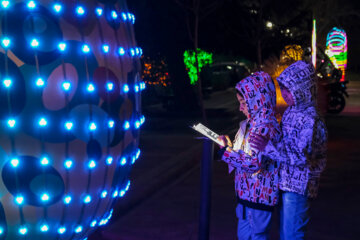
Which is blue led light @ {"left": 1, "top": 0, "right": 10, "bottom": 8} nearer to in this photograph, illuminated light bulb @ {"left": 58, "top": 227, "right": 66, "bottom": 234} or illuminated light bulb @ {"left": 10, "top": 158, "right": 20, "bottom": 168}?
illuminated light bulb @ {"left": 10, "top": 158, "right": 20, "bottom": 168}

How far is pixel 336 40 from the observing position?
24.3 metres

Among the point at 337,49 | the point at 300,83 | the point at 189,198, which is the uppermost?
the point at 337,49

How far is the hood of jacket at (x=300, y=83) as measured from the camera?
11.5ft

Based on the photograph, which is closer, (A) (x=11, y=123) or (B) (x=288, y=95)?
(A) (x=11, y=123)

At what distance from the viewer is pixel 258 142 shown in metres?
3.28

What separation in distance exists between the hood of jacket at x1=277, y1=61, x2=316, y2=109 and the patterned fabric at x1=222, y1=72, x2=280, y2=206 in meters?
0.17

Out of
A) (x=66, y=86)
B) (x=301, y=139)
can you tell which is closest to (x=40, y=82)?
(x=66, y=86)

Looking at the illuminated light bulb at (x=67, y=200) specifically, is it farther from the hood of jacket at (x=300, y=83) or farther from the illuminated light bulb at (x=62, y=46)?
the hood of jacket at (x=300, y=83)

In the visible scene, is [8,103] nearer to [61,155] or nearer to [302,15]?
[61,155]

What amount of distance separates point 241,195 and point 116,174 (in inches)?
65.8

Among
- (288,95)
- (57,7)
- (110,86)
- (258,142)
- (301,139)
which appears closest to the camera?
(57,7)

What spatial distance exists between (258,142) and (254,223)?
566mm

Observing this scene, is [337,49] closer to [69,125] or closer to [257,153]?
[257,153]

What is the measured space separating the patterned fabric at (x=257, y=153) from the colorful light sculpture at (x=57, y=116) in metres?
1.49
